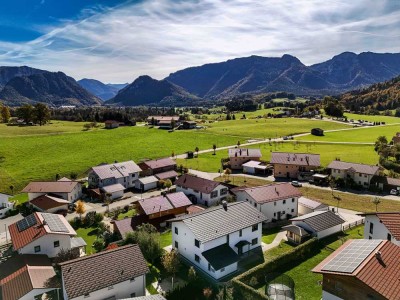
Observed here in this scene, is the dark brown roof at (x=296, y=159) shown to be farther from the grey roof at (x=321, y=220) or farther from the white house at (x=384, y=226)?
the white house at (x=384, y=226)

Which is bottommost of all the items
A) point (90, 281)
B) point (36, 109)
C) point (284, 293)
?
point (284, 293)

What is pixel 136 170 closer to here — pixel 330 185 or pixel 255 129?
pixel 330 185

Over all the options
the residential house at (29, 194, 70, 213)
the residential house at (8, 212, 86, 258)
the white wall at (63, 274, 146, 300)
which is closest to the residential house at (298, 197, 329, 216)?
the white wall at (63, 274, 146, 300)

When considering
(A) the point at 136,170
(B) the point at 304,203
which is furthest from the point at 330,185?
(A) the point at 136,170

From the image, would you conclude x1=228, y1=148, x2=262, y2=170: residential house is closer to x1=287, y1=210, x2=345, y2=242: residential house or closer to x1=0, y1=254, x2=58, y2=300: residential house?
x1=287, y1=210, x2=345, y2=242: residential house

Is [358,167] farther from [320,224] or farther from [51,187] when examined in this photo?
[51,187]

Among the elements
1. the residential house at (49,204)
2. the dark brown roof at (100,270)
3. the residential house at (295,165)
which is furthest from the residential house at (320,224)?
the residential house at (49,204)
